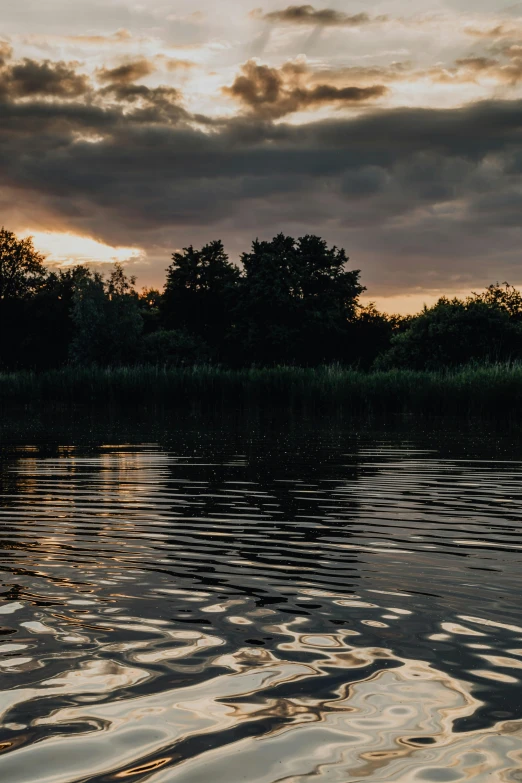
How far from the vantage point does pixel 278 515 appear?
7.98m

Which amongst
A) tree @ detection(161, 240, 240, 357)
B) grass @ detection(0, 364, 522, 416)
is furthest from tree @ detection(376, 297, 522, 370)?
tree @ detection(161, 240, 240, 357)

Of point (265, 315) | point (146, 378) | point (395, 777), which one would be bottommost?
point (395, 777)

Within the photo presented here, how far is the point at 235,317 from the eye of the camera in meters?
67.6

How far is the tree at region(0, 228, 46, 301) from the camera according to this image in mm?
85750

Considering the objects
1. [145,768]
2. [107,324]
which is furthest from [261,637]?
[107,324]

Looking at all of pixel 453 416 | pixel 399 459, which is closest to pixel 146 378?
pixel 453 416

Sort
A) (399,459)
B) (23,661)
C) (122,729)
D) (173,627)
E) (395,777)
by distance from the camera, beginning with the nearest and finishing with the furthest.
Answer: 1. (395,777)
2. (122,729)
3. (23,661)
4. (173,627)
5. (399,459)

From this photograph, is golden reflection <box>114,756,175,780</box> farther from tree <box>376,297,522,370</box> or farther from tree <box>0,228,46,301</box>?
tree <box>0,228,46,301</box>

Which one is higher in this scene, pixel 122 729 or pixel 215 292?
pixel 215 292

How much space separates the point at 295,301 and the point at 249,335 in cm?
449

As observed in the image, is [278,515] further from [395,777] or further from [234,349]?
[234,349]

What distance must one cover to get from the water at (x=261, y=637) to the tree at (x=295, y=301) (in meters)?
54.1

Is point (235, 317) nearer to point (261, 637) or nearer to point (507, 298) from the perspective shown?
point (507, 298)

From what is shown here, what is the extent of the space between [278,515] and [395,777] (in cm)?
536
